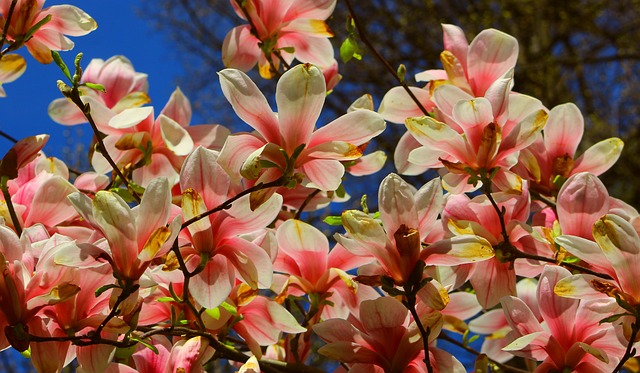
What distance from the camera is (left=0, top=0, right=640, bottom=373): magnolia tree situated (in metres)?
0.59

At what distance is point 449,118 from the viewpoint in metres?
0.77

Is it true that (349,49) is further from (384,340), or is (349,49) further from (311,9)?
(384,340)

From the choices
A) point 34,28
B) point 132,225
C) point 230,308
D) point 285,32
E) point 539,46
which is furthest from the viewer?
point 539,46

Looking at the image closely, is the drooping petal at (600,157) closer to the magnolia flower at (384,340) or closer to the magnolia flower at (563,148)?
the magnolia flower at (563,148)

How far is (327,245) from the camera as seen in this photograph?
2.39ft

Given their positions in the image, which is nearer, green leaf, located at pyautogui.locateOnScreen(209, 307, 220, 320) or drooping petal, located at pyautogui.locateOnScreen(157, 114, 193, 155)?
green leaf, located at pyautogui.locateOnScreen(209, 307, 220, 320)

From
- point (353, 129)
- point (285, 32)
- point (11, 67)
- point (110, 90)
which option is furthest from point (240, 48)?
point (353, 129)

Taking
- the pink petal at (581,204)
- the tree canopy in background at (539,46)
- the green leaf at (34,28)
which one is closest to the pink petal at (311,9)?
the green leaf at (34,28)

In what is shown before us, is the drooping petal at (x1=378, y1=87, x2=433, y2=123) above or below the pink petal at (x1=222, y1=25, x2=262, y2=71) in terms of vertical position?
below

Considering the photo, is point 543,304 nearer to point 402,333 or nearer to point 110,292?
point 402,333

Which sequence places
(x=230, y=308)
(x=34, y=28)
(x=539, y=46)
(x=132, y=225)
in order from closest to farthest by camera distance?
(x=132, y=225) → (x=230, y=308) → (x=34, y=28) → (x=539, y=46)

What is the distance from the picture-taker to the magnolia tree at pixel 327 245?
0.59 m

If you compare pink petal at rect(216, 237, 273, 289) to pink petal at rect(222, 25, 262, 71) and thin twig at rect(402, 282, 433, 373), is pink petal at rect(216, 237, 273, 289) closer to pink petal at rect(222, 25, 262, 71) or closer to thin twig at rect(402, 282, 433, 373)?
thin twig at rect(402, 282, 433, 373)

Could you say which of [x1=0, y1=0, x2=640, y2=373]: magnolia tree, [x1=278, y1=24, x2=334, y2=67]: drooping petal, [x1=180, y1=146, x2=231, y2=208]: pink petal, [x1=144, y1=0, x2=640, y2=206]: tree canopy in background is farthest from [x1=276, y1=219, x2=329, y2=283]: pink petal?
[x1=144, y1=0, x2=640, y2=206]: tree canopy in background
